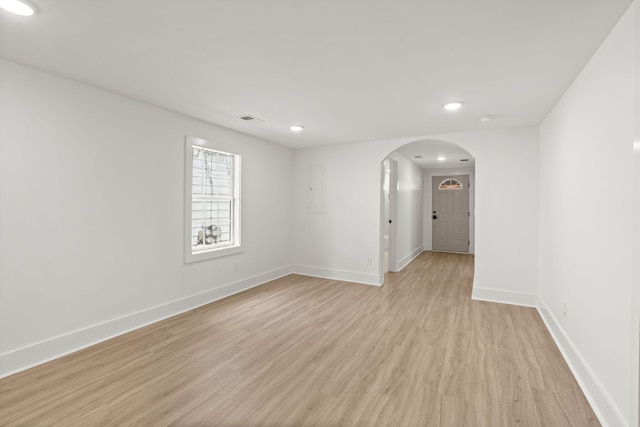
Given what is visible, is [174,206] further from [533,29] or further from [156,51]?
[533,29]

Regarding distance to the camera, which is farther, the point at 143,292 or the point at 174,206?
the point at 174,206

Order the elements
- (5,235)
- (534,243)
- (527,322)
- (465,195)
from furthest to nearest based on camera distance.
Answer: (465,195) < (534,243) < (527,322) < (5,235)

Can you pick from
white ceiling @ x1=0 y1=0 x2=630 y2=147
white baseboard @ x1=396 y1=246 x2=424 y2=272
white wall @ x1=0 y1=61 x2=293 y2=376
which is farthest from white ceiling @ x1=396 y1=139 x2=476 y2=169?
white wall @ x1=0 y1=61 x2=293 y2=376

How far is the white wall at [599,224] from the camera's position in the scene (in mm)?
1600

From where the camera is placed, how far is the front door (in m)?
8.42

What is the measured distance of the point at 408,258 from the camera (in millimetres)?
6996

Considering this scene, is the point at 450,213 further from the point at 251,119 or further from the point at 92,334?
the point at 92,334

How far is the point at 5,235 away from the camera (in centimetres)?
225

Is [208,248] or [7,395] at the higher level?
[208,248]

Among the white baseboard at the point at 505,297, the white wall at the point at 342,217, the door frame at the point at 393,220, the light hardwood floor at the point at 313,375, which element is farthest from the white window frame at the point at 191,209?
the white baseboard at the point at 505,297

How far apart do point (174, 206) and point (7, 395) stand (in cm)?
202

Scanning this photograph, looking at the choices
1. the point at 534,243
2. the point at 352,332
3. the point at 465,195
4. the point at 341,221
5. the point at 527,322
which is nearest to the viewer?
the point at 352,332

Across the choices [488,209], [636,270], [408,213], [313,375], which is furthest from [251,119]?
[408,213]

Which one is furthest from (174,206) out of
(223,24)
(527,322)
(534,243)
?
(534,243)
